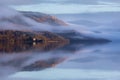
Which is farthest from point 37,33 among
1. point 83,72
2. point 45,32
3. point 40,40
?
point 83,72

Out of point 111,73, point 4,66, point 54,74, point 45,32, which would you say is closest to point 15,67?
→ point 4,66

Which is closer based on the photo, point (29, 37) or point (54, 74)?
point (54, 74)

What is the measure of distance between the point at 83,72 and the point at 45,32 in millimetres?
6108

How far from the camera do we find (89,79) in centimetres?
532

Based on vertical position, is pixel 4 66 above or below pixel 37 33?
below

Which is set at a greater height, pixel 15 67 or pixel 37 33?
pixel 37 33

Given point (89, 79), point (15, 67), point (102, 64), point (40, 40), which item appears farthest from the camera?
point (40, 40)

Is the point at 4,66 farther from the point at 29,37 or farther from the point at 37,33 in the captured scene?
the point at 29,37

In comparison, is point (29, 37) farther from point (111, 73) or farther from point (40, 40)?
point (111, 73)

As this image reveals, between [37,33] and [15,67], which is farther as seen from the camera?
[37,33]

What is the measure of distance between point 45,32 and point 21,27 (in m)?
0.65

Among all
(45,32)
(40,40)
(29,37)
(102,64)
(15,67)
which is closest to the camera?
(15,67)

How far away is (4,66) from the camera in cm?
654

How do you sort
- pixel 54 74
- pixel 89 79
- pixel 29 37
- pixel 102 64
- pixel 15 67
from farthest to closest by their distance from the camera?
1. pixel 29 37
2. pixel 102 64
3. pixel 15 67
4. pixel 54 74
5. pixel 89 79
